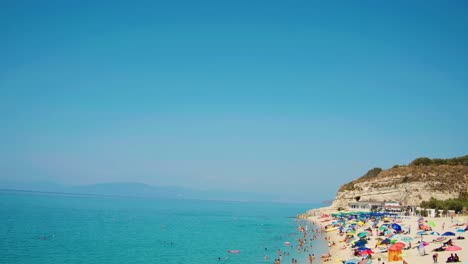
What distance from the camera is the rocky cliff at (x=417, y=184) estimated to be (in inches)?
3088

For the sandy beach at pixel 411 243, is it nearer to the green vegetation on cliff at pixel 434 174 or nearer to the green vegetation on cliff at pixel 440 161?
the green vegetation on cliff at pixel 434 174

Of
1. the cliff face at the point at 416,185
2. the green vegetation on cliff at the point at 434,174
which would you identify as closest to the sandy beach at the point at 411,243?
the cliff face at the point at 416,185

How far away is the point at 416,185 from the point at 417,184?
0.29 m

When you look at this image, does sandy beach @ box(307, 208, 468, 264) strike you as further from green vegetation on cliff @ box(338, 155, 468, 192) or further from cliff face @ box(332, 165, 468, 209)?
green vegetation on cliff @ box(338, 155, 468, 192)

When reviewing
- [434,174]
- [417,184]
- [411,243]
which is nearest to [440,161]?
[434,174]

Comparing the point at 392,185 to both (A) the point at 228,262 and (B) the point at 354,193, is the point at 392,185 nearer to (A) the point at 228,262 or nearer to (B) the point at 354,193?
(B) the point at 354,193

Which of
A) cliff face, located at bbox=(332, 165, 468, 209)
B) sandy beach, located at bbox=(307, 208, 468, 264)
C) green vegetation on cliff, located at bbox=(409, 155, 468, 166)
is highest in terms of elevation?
green vegetation on cliff, located at bbox=(409, 155, 468, 166)

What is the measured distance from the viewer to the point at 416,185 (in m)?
81.8

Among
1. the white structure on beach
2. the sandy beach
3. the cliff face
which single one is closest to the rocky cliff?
the cliff face

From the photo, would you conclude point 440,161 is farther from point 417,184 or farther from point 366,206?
point 366,206

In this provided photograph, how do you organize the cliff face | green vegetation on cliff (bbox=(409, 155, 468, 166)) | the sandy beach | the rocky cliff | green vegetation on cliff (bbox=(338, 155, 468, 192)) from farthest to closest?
green vegetation on cliff (bbox=(409, 155, 468, 166)) < green vegetation on cliff (bbox=(338, 155, 468, 192)) < the rocky cliff < the cliff face < the sandy beach

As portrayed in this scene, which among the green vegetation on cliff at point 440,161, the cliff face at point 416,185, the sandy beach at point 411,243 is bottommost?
the sandy beach at point 411,243

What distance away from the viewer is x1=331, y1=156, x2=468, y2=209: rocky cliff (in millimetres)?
78438

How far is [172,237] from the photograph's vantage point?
211ft
